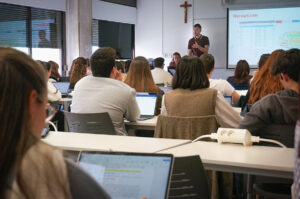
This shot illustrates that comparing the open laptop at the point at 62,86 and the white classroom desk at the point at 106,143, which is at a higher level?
the open laptop at the point at 62,86

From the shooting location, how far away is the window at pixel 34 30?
9430 mm

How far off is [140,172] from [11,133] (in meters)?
0.67

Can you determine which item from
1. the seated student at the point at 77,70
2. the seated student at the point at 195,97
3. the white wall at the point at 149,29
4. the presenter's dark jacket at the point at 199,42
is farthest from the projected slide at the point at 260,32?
the seated student at the point at 195,97

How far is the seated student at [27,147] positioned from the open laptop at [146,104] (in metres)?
3.31

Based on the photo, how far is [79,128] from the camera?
147 inches

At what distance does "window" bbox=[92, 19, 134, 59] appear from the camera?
38.5 ft

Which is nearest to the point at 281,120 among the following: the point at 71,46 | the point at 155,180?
the point at 155,180

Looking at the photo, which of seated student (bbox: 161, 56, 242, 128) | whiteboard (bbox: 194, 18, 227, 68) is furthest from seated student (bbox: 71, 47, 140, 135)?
whiteboard (bbox: 194, 18, 227, 68)

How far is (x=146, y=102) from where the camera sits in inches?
175

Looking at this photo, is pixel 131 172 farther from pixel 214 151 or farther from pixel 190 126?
Result: pixel 190 126

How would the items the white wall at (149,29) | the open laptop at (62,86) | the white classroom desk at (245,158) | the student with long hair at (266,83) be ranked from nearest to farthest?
the white classroom desk at (245,158)
the student with long hair at (266,83)
the open laptop at (62,86)
the white wall at (149,29)

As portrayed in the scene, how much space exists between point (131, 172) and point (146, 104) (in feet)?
9.38

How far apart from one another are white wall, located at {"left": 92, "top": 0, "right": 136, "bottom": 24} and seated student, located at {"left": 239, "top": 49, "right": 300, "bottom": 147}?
29.6 ft

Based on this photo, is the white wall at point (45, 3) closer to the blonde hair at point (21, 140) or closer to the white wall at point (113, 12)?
the white wall at point (113, 12)
